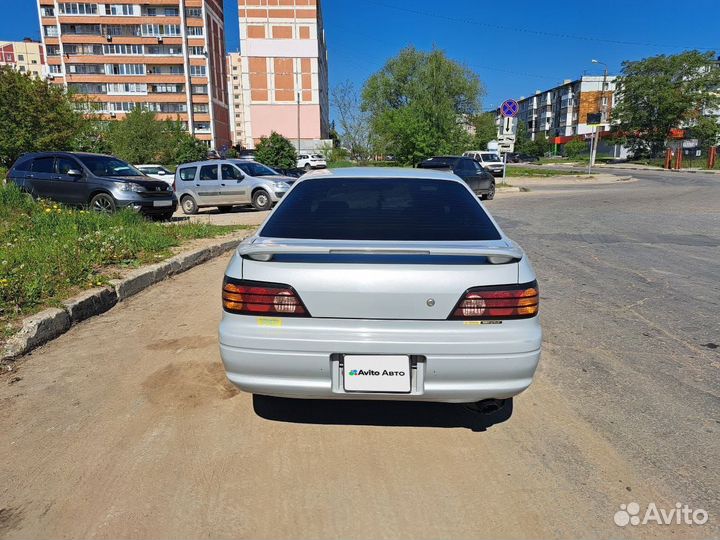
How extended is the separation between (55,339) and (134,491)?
2616 mm

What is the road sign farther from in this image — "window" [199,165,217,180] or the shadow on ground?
the shadow on ground

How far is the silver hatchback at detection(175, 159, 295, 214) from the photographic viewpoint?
15734 mm

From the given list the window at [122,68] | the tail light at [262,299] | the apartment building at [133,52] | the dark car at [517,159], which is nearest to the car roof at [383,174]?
the tail light at [262,299]

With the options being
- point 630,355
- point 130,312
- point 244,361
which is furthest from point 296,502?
point 130,312

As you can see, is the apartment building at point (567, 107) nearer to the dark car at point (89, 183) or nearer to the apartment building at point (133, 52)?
the apartment building at point (133, 52)

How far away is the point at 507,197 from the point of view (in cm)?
1997

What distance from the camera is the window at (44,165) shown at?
12383 millimetres

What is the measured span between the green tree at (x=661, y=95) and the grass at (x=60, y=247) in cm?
6805

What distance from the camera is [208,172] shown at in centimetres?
1609

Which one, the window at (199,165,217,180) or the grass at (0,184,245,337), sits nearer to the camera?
the grass at (0,184,245,337)

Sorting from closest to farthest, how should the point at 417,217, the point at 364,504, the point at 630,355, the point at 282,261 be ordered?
the point at 364,504 < the point at 282,261 < the point at 417,217 < the point at 630,355

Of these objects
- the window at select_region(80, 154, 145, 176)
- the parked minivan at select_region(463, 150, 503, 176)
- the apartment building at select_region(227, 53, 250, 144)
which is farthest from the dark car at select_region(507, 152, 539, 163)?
the apartment building at select_region(227, 53, 250, 144)

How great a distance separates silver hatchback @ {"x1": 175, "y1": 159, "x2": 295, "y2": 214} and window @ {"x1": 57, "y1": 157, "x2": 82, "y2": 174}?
424 centimetres

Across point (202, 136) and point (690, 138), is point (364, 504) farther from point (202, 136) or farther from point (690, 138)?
point (202, 136)
